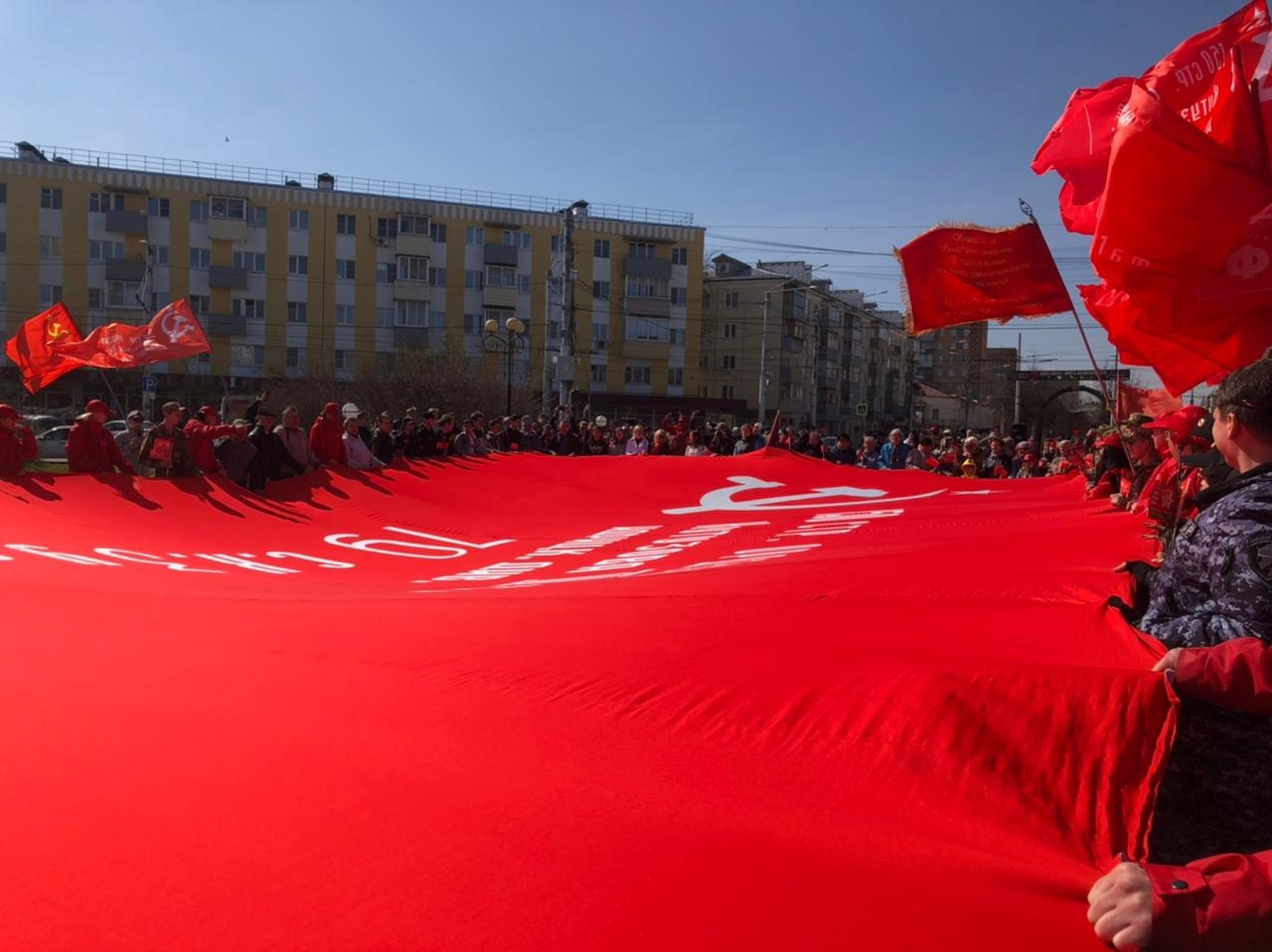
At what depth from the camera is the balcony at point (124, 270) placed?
57.4 m

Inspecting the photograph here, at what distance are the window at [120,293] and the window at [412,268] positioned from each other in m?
14.6

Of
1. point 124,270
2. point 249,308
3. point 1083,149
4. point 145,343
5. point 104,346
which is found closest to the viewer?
point 1083,149

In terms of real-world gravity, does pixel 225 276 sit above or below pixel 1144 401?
above

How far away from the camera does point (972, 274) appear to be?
23.7ft

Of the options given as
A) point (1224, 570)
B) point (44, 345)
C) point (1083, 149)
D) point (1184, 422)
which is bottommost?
point (1224, 570)

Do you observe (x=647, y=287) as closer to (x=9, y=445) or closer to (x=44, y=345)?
(x=44, y=345)

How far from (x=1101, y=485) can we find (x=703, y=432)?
11219mm

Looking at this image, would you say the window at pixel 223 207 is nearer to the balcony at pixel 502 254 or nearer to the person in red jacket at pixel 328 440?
the balcony at pixel 502 254

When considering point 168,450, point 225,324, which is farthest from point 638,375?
point 168,450

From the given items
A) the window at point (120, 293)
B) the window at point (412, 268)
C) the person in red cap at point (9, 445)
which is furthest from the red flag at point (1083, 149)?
the window at point (120, 293)

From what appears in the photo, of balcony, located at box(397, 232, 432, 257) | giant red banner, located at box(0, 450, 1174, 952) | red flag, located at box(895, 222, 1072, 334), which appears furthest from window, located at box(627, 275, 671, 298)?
giant red banner, located at box(0, 450, 1174, 952)

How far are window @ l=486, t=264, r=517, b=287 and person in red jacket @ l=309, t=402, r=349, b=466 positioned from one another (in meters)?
51.7

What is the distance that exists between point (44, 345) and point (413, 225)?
159ft

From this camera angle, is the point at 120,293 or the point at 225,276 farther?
the point at 225,276
